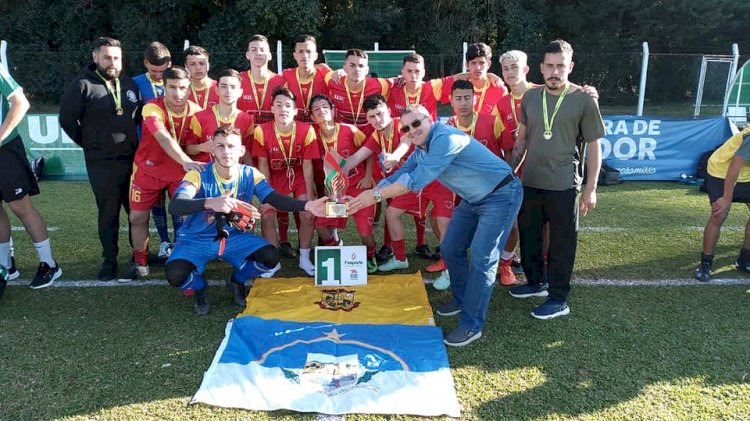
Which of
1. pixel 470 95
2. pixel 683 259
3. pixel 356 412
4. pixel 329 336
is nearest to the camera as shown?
pixel 356 412

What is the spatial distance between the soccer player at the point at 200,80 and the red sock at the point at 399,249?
2.29 meters

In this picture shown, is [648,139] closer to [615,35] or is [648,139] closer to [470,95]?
[470,95]

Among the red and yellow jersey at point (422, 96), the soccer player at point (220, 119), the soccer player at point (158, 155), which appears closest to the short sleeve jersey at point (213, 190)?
the soccer player at point (158, 155)

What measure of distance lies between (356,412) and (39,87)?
1773cm

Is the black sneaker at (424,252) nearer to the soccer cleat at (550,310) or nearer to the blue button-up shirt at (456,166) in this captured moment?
the soccer cleat at (550,310)

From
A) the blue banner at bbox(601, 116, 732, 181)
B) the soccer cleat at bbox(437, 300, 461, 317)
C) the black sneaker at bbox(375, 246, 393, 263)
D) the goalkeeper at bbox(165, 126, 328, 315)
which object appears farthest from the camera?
the blue banner at bbox(601, 116, 732, 181)

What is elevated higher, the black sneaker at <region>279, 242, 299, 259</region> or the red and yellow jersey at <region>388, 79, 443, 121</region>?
the red and yellow jersey at <region>388, 79, 443, 121</region>

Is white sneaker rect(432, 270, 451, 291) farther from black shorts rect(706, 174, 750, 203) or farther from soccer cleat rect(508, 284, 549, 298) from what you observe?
black shorts rect(706, 174, 750, 203)

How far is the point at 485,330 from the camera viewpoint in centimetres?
409

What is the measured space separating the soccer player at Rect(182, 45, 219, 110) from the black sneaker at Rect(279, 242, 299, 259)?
170cm

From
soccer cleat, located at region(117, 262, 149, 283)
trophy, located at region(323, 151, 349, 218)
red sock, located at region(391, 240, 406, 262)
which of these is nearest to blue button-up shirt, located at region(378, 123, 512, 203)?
trophy, located at region(323, 151, 349, 218)

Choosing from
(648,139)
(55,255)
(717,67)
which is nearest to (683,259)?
(648,139)

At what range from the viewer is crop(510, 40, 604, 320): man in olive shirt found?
155 inches

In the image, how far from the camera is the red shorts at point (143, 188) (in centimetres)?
499
